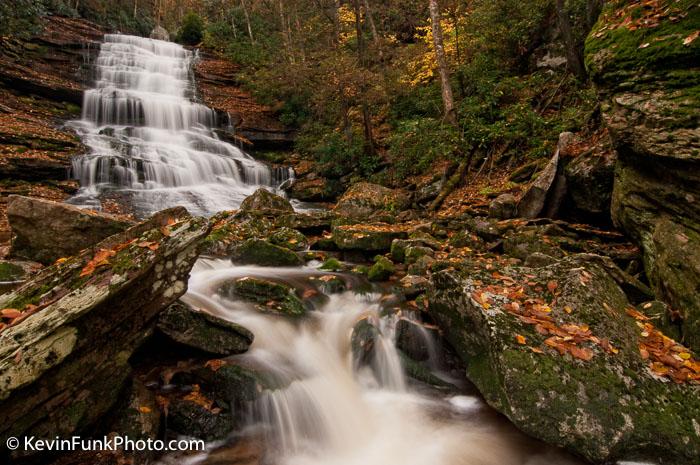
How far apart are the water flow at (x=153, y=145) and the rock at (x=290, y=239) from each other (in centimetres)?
510

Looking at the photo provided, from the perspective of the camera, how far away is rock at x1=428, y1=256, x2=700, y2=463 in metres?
2.94

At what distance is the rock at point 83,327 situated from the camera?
8.45 ft

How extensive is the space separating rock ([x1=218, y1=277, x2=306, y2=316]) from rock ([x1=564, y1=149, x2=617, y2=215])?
17.2 feet

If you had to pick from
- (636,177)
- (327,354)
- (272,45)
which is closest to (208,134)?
(272,45)

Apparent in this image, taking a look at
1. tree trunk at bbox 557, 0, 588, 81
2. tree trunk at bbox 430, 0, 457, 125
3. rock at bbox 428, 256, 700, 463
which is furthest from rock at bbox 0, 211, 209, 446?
tree trunk at bbox 557, 0, 588, 81

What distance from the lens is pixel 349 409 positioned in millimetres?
4109

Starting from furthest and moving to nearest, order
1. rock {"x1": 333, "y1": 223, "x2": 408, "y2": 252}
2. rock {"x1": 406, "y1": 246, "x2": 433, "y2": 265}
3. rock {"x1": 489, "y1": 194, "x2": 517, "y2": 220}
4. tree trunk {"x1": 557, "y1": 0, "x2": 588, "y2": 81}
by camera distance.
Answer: tree trunk {"x1": 557, "y1": 0, "x2": 588, "y2": 81} → rock {"x1": 489, "y1": 194, "x2": 517, "y2": 220} → rock {"x1": 333, "y1": 223, "x2": 408, "y2": 252} → rock {"x1": 406, "y1": 246, "x2": 433, "y2": 265}

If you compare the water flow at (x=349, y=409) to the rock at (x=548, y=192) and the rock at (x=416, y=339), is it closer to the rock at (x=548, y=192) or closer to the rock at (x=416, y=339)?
the rock at (x=416, y=339)

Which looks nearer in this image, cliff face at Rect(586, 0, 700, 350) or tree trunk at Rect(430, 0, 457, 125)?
cliff face at Rect(586, 0, 700, 350)

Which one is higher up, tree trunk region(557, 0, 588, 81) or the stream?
tree trunk region(557, 0, 588, 81)

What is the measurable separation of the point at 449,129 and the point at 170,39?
29944mm

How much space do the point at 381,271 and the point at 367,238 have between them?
137 cm

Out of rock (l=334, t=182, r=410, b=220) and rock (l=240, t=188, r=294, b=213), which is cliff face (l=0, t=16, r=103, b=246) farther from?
rock (l=334, t=182, r=410, b=220)

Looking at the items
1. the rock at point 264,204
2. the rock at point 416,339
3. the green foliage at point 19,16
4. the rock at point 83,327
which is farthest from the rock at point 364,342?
the green foliage at point 19,16
